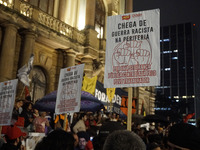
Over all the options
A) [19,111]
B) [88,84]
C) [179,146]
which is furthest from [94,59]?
[179,146]

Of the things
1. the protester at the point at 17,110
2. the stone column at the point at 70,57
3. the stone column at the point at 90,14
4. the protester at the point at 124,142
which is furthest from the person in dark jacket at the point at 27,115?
the stone column at the point at 90,14

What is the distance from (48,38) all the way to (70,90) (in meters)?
8.25

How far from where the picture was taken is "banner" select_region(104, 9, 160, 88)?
175 inches

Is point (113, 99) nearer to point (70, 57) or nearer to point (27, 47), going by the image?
point (70, 57)

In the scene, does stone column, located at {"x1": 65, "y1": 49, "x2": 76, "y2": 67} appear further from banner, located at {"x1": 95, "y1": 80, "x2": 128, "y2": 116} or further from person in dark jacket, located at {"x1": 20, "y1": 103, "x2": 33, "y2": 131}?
person in dark jacket, located at {"x1": 20, "y1": 103, "x2": 33, "y2": 131}

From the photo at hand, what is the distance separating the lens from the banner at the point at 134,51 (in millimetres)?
4441

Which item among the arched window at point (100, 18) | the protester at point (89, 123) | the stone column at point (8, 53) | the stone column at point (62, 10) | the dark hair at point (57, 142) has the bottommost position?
the protester at point (89, 123)

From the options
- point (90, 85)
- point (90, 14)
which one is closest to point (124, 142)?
point (90, 85)

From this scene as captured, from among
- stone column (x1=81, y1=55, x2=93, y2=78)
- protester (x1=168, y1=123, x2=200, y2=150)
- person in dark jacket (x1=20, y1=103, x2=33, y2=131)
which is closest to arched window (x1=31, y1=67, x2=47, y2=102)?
stone column (x1=81, y1=55, x2=93, y2=78)

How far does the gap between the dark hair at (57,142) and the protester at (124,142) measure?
42cm

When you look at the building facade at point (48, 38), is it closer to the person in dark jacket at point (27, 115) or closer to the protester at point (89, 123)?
the person in dark jacket at point (27, 115)

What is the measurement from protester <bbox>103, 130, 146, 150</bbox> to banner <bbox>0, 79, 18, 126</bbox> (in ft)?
18.5

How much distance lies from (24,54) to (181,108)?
41.5 metres

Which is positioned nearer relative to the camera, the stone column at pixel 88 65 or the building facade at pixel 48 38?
the building facade at pixel 48 38
